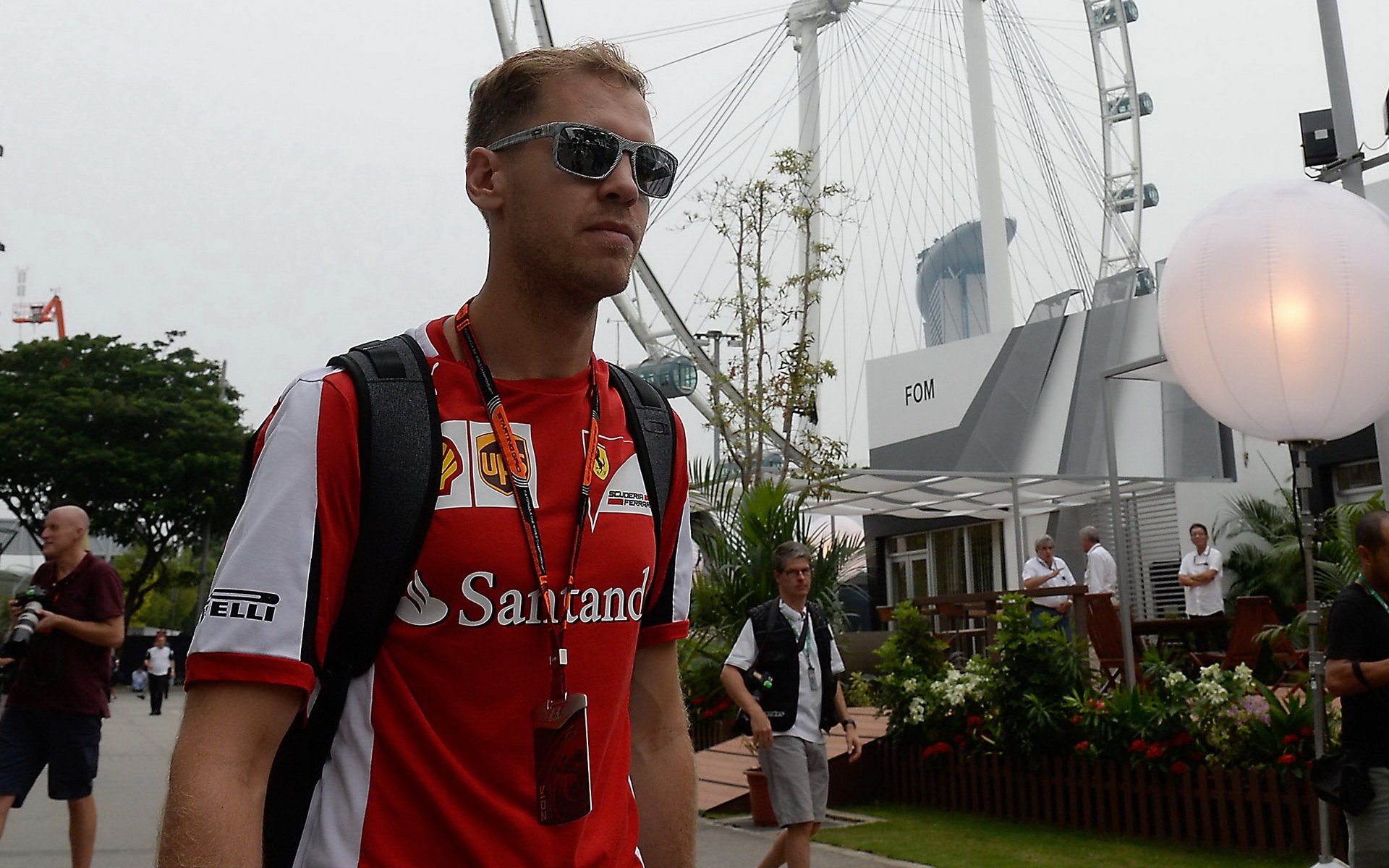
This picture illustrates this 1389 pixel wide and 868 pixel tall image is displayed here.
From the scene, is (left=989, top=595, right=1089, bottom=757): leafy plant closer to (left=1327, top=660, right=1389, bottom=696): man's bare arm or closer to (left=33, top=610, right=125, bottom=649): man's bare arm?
(left=1327, top=660, right=1389, bottom=696): man's bare arm

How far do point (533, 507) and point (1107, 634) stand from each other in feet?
35.9

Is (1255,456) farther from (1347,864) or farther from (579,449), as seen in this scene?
(579,449)

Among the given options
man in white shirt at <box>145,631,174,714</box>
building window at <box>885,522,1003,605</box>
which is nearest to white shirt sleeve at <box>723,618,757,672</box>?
building window at <box>885,522,1003,605</box>

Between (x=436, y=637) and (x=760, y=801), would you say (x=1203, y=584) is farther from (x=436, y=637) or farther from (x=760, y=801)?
(x=436, y=637)

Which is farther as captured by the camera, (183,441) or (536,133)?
(183,441)

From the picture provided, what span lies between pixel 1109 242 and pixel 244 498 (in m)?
38.2

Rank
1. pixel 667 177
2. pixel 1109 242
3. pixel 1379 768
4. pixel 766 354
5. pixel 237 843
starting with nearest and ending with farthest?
pixel 237 843 < pixel 667 177 < pixel 1379 768 < pixel 766 354 < pixel 1109 242

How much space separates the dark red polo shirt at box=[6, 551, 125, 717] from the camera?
5926 mm

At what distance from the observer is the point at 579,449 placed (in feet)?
5.57

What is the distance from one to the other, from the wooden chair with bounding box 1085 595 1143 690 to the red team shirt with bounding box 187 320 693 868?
34.9ft

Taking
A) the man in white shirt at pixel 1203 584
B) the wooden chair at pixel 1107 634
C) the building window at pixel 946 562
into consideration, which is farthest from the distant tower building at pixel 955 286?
the wooden chair at pixel 1107 634

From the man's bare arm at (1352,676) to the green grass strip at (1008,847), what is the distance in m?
2.24

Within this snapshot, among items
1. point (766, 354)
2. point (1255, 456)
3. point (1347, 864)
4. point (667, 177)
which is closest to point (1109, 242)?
point (1255, 456)

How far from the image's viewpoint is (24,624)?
567cm
